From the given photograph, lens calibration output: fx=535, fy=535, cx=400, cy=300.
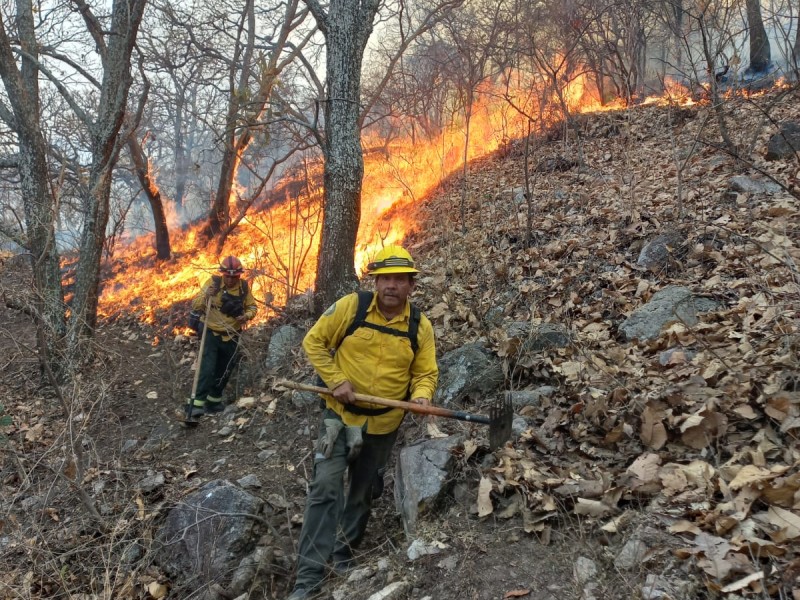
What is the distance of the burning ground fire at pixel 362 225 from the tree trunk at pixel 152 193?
0.37m

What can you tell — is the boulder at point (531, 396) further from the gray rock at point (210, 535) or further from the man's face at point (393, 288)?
the gray rock at point (210, 535)

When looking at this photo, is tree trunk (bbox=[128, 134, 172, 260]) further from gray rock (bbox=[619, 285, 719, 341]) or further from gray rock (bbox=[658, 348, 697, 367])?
gray rock (bbox=[658, 348, 697, 367])

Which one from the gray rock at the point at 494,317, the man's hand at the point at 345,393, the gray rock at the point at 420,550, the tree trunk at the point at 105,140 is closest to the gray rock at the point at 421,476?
the gray rock at the point at 420,550

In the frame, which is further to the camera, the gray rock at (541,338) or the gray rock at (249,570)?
the gray rock at (541,338)

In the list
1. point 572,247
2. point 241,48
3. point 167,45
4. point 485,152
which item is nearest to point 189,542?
point 572,247

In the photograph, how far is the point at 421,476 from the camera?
3.81 metres

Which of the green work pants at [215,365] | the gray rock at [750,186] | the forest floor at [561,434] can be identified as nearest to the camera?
the forest floor at [561,434]

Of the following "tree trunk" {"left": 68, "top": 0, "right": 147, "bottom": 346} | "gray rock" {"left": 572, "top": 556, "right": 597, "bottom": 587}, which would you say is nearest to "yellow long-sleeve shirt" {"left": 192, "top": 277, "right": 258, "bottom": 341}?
"tree trunk" {"left": 68, "top": 0, "right": 147, "bottom": 346}

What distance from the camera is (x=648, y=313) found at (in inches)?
190

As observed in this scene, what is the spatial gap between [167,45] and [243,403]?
379 inches

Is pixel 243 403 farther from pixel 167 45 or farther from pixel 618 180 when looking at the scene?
pixel 167 45

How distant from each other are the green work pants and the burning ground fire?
1.81 metres

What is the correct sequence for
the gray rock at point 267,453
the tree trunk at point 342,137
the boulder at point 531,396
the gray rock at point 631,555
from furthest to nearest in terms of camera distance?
the tree trunk at point 342,137 < the gray rock at point 267,453 < the boulder at point 531,396 < the gray rock at point 631,555

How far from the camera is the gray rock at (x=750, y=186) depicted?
659 centimetres
